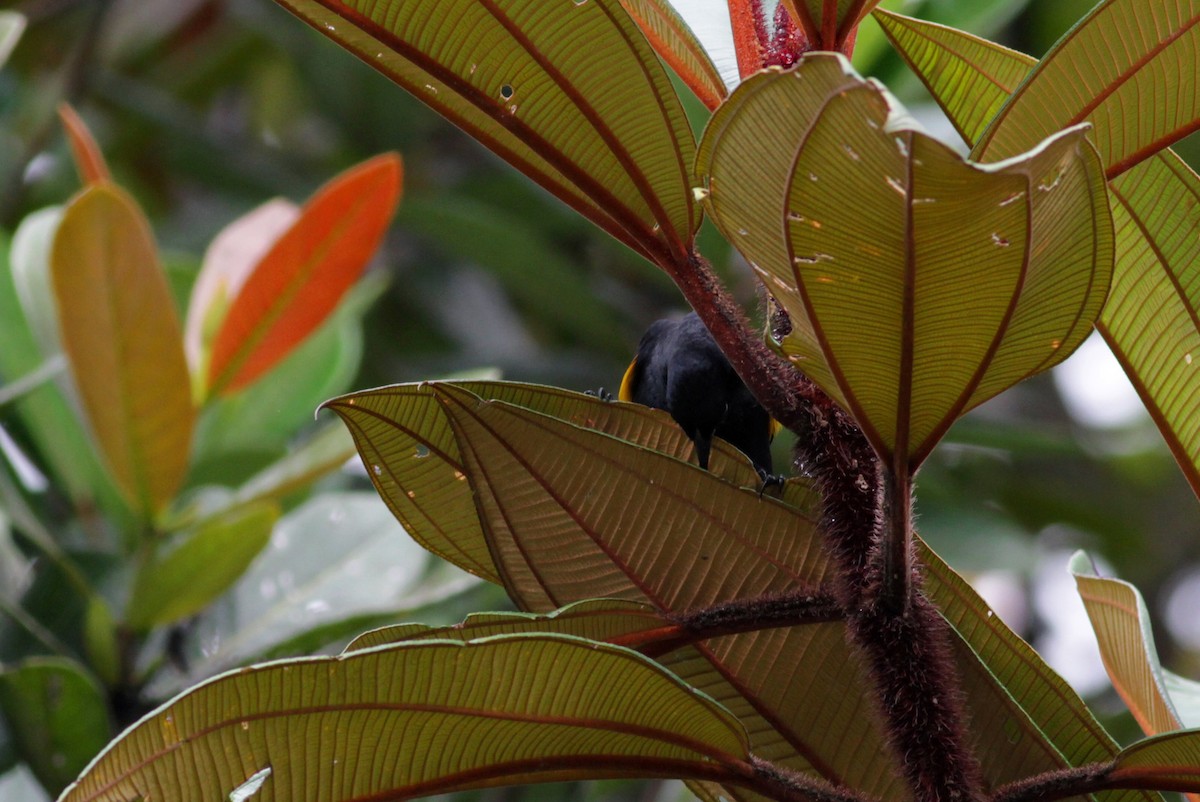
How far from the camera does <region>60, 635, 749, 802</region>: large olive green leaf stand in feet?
2.19

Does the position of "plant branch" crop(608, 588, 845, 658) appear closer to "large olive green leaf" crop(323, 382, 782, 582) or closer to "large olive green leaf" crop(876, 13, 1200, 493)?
"large olive green leaf" crop(323, 382, 782, 582)

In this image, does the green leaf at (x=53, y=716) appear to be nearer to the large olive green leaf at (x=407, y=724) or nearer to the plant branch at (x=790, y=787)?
the large olive green leaf at (x=407, y=724)

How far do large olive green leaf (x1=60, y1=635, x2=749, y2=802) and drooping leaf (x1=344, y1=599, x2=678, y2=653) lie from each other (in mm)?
49

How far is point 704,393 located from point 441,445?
0.95ft

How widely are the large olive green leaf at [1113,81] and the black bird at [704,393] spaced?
354 millimetres

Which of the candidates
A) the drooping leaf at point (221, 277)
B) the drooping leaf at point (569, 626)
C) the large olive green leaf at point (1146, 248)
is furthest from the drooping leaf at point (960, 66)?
the drooping leaf at point (221, 277)

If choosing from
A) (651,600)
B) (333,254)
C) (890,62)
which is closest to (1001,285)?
(651,600)

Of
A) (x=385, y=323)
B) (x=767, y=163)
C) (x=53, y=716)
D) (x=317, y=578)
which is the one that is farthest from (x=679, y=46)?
(x=385, y=323)

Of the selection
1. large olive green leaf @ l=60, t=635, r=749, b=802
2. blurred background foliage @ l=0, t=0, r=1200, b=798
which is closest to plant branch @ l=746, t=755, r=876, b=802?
large olive green leaf @ l=60, t=635, r=749, b=802

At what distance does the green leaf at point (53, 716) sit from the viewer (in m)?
1.25

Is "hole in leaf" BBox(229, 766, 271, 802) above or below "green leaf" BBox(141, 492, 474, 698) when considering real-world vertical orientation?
below

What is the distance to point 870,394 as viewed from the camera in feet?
2.19

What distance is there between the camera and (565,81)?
0.75 m

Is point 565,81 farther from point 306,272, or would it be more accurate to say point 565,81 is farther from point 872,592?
point 306,272
